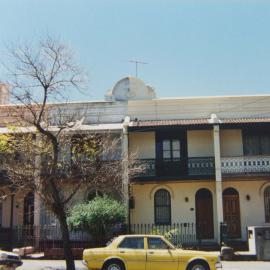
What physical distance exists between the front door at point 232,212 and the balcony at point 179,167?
1735 millimetres

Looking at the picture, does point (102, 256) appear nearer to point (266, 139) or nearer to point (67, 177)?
point (67, 177)

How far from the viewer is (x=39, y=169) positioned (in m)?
16.4

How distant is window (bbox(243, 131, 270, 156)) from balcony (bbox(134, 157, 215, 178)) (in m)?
2.23

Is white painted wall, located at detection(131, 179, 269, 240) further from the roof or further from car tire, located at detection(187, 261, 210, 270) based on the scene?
car tire, located at detection(187, 261, 210, 270)

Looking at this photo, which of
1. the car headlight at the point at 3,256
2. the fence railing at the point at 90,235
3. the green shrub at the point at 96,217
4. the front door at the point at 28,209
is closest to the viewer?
the car headlight at the point at 3,256

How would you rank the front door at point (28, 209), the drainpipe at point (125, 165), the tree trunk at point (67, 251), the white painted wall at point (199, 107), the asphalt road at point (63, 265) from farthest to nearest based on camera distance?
the white painted wall at point (199, 107)
the front door at point (28, 209)
the drainpipe at point (125, 165)
the asphalt road at point (63, 265)
the tree trunk at point (67, 251)

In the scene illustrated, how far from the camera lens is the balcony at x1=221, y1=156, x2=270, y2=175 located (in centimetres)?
2367

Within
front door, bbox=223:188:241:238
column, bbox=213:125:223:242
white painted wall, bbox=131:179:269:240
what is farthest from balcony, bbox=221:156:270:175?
front door, bbox=223:188:241:238

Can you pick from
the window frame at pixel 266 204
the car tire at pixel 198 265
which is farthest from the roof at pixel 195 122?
the car tire at pixel 198 265

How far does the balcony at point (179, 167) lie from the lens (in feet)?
78.7

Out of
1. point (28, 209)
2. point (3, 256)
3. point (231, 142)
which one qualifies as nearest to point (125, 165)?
point (3, 256)

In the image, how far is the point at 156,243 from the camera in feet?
47.3

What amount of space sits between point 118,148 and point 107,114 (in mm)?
2702

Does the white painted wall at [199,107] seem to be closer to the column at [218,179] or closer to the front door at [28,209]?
the column at [218,179]
